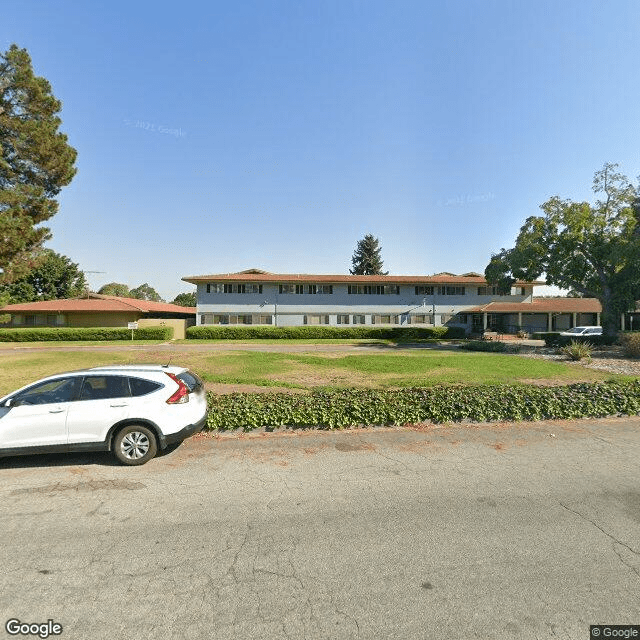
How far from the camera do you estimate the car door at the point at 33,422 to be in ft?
18.1

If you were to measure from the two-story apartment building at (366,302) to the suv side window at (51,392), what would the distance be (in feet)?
105

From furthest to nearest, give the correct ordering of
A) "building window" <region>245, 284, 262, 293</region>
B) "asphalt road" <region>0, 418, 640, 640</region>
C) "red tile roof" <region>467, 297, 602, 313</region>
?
"red tile roof" <region>467, 297, 602, 313</region> → "building window" <region>245, 284, 262, 293</region> → "asphalt road" <region>0, 418, 640, 640</region>

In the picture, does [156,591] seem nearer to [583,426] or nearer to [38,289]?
[583,426]

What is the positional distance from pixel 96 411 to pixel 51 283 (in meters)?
59.0

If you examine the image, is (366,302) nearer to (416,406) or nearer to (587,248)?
(587,248)

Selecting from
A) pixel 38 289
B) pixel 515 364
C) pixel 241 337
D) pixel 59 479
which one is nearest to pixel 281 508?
pixel 59 479

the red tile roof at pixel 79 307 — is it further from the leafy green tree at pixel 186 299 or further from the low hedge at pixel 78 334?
the leafy green tree at pixel 186 299

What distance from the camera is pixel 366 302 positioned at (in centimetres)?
3981

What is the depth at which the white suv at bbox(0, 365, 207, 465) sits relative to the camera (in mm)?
5570

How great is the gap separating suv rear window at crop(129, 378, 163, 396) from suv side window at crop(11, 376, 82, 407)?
87cm

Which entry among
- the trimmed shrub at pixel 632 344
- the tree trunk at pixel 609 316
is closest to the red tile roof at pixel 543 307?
the tree trunk at pixel 609 316

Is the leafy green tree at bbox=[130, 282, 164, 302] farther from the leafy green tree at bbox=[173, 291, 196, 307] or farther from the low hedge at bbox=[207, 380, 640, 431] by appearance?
the low hedge at bbox=[207, 380, 640, 431]

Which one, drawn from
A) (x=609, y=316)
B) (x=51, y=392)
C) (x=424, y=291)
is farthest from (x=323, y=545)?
(x=424, y=291)

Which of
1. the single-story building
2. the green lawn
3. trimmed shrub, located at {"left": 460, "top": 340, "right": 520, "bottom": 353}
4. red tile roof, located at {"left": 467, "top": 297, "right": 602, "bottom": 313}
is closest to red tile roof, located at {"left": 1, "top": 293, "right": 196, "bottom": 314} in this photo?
the single-story building
